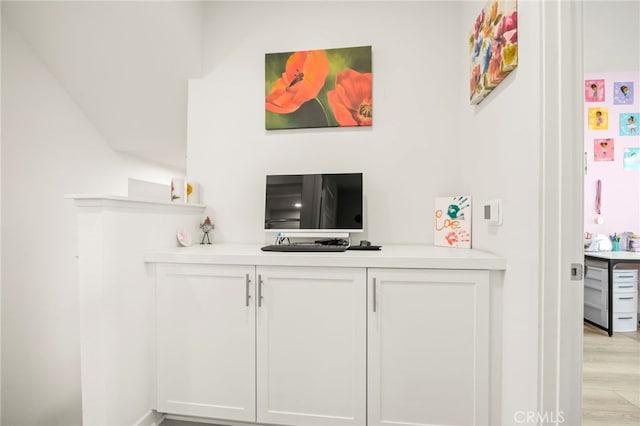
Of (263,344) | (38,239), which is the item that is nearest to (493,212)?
(263,344)

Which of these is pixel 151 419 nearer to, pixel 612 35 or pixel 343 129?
pixel 343 129

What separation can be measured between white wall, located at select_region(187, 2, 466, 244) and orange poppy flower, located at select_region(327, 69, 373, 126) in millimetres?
68

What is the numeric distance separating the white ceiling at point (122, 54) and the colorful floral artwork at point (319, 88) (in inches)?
24.0

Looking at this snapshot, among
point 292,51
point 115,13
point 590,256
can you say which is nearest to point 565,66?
point 292,51

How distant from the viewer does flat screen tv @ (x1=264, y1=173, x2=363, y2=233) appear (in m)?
1.92

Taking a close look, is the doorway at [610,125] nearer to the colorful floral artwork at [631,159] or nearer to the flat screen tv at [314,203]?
the colorful floral artwork at [631,159]

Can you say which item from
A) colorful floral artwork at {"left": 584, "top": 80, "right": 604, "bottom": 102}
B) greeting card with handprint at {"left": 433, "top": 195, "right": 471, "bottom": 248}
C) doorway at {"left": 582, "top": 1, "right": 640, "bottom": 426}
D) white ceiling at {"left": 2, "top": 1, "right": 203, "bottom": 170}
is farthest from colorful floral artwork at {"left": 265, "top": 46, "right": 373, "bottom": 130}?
colorful floral artwork at {"left": 584, "top": 80, "right": 604, "bottom": 102}

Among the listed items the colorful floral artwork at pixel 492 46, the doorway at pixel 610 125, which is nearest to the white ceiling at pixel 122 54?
the colorful floral artwork at pixel 492 46

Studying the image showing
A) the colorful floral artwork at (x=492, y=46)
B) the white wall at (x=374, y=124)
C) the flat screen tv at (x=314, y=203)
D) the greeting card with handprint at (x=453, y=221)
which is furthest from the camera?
the white wall at (x=374, y=124)

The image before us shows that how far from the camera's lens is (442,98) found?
2.03m

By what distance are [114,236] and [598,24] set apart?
15.5 feet

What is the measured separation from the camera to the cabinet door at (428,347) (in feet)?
4.55

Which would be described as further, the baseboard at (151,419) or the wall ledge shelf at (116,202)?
the baseboard at (151,419)

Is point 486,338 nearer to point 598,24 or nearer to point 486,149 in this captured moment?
point 486,149
